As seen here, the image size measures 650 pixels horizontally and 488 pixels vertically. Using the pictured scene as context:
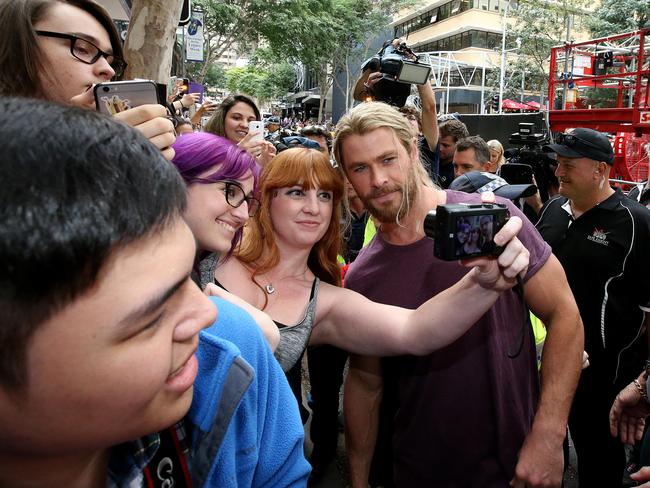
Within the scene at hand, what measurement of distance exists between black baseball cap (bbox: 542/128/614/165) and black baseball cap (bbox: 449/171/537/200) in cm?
118

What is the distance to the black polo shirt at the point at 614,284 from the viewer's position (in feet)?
9.45

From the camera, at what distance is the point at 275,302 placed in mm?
1958

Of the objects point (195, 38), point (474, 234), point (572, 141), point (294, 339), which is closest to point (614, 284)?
point (572, 141)

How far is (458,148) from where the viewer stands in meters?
4.48

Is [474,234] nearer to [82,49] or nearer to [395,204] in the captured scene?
[395,204]

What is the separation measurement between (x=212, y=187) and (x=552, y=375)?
149cm

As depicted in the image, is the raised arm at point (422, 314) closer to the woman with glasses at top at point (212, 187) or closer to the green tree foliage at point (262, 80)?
the woman with glasses at top at point (212, 187)

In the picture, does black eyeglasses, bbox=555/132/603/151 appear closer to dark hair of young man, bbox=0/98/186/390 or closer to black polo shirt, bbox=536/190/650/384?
black polo shirt, bbox=536/190/650/384

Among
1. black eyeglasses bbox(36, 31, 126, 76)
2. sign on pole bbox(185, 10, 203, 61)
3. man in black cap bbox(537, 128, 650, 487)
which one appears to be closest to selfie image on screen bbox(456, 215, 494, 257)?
black eyeglasses bbox(36, 31, 126, 76)

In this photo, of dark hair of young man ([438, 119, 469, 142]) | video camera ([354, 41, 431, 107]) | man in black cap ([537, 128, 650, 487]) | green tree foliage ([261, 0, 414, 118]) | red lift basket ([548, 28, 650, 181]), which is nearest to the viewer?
man in black cap ([537, 128, 650, 487])

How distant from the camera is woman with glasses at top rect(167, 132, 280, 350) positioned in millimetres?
1780

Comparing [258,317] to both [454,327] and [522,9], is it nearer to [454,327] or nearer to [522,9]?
[454,327]

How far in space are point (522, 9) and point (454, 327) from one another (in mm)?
30136

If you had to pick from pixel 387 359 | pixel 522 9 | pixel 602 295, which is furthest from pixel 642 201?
pixel 522 9
